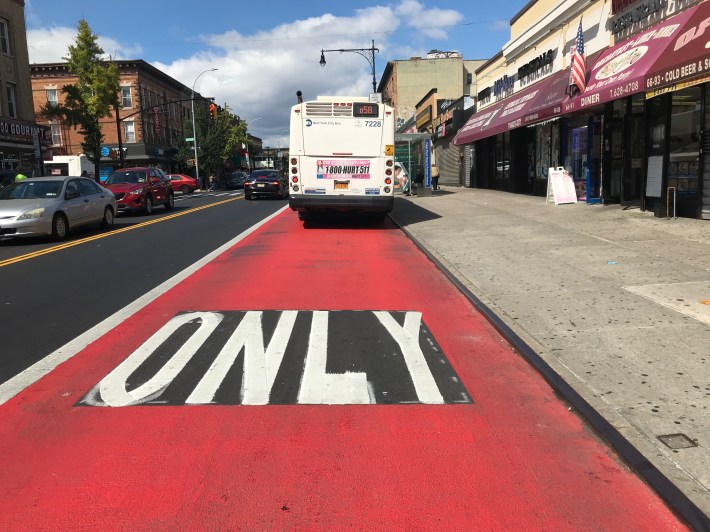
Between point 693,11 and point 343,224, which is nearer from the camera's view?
point 693,11

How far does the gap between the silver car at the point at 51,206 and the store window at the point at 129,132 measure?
43.6 m

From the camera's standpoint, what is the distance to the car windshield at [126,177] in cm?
2075

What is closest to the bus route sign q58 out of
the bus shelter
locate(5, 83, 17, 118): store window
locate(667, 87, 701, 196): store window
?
locate(667, 87, 701, 196): store window

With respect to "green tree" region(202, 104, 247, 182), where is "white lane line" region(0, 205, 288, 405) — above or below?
below

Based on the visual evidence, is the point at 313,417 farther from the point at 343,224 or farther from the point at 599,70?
the point at 599,70

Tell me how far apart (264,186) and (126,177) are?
7.39 meters

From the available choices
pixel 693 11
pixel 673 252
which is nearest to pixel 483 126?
pixel 693 11

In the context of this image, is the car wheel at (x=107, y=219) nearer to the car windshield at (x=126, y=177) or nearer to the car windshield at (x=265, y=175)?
the car windshield at (x=126, y=177)

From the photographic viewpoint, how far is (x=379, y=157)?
45.9 feet

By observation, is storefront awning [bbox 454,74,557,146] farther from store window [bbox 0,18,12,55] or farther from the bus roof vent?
store window [bbox 0,18,12,55]

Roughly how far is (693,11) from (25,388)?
41.7ft

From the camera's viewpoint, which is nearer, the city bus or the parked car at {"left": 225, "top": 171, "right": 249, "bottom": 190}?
the city bus

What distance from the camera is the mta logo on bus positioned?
13.9 feet

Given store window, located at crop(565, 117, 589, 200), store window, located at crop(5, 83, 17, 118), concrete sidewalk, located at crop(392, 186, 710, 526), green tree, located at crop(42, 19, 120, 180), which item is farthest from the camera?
green tree, located at crop(42, 19, 120, 180)
